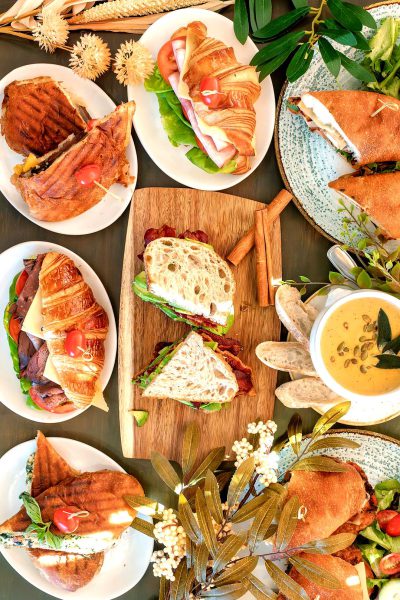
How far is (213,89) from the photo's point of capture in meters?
2.16

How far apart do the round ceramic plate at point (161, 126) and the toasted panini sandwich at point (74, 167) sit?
0.12m

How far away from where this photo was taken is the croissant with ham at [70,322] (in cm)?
220

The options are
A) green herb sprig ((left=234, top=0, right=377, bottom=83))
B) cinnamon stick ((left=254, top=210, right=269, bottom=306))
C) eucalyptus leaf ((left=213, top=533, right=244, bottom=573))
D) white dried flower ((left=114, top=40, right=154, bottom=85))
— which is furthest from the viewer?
cinnamon stick ((left=254, top=210, right=269, bottom=306))

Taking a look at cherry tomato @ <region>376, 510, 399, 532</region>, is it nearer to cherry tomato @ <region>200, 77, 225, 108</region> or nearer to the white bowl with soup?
the white bowl with soup

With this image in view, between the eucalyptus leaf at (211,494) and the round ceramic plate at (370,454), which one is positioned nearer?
the eucalyptus leaf at (211,494)

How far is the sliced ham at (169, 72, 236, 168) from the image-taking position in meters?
2.22

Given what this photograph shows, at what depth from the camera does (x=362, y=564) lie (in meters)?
2.33

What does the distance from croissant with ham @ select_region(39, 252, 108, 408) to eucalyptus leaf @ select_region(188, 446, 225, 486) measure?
1.55 feet

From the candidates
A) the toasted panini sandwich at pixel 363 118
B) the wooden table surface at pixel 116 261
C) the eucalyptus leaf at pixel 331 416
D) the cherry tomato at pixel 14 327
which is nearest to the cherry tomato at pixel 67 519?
the wooden table surface at pixel 116 261

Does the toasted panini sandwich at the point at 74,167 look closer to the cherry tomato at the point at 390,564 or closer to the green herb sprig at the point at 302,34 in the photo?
the green herb sprig at the point at 302,34

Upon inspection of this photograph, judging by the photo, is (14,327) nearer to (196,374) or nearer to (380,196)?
(196,374)

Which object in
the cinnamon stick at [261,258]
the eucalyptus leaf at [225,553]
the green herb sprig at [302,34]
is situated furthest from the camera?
the cinnamon stick at [261,258]

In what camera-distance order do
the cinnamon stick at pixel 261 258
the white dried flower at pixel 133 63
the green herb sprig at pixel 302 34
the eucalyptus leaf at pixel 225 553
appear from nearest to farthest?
the eucalyptus leaf at pixel 225 553, the green herb sprig at pixel 302 34, the white dried flower at pixel 133 63, the cinnamon stick at pixel 261 258

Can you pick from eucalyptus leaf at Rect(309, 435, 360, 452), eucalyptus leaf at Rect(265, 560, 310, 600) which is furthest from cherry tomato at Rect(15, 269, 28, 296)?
eucalyptus leaf at Rect(265, 560, 310, 600)
